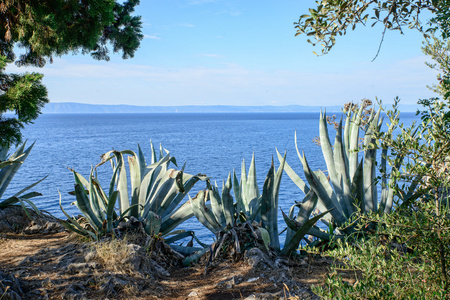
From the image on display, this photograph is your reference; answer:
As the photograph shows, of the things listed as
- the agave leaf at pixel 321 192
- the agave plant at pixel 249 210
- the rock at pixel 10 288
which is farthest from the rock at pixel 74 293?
the agave leaf at pixel 321 192

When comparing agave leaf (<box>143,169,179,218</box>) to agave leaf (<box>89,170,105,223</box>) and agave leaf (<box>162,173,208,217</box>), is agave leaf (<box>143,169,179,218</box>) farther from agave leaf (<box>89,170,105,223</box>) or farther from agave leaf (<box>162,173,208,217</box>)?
agave leaf (<box>89,170,105,223</box>)

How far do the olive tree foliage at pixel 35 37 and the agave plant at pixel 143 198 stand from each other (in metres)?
0.89

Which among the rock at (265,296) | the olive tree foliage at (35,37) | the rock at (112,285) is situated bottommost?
the rock at (112,285)

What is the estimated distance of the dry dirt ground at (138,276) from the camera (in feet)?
10.7

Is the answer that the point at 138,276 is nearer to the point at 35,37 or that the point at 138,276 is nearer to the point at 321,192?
the point at 321,192

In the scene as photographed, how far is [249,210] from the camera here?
4.44 m

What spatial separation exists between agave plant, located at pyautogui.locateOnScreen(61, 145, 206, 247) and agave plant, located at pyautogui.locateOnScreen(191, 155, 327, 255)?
0.32 metres

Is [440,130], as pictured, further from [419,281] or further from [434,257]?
[419,281]

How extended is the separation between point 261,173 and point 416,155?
23.2m

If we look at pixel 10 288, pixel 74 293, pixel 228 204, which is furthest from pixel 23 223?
pixel 228 204

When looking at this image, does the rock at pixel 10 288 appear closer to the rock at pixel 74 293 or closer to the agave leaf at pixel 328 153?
the rock at pixel 74 293

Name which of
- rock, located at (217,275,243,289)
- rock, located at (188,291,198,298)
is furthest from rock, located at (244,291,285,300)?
rock, located at (188,291,198,298)

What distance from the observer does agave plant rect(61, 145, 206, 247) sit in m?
4.38

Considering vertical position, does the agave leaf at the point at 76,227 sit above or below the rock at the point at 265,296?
above
